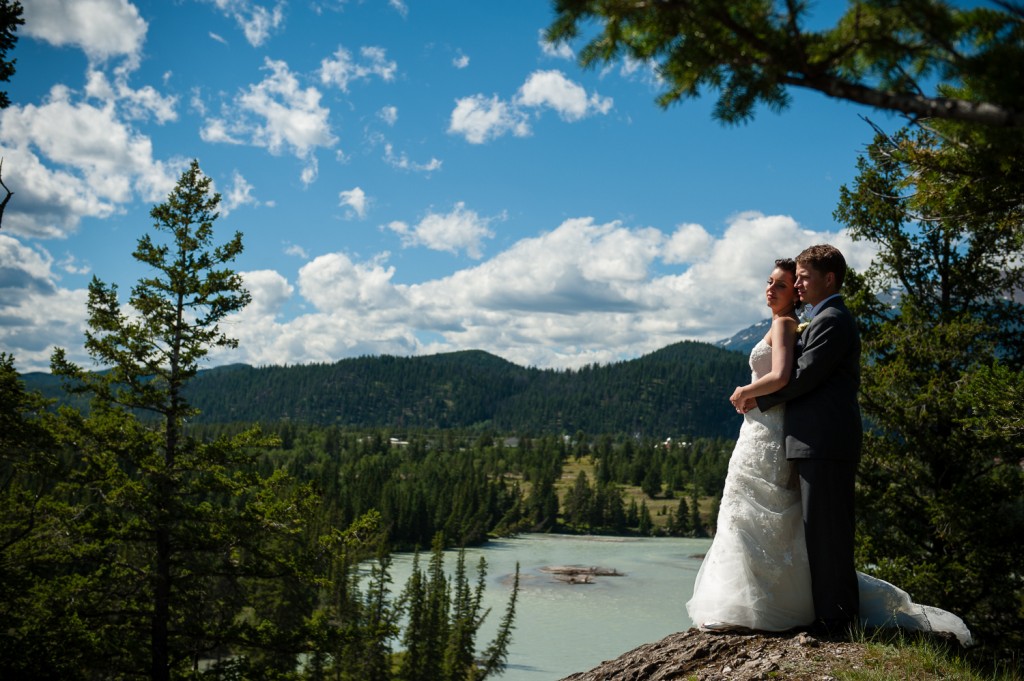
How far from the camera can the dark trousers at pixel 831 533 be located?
528 centimetres

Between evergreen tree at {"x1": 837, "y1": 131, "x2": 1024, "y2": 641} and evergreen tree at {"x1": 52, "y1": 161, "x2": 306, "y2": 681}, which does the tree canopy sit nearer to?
evergreen tree at {"x1": 837, "y1": 131, "x2": 1024, "y2": 641}

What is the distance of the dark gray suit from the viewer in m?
5.29

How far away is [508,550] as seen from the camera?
88.2 m

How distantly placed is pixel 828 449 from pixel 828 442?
0.16ft

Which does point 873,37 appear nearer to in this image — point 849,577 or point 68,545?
point 849,577

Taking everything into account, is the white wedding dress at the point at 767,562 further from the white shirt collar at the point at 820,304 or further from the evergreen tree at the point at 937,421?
the evergreen tree at the point at 937,421

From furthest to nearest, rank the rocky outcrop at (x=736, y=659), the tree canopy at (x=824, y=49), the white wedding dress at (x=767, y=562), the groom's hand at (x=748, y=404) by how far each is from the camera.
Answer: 1. the groom's hand at (x=748, y=404)
2. the white wedding dress at (x=767, y=562)
3. the rocky outcrop at (x=736, y=659)
4. the tree canopy at (x=824, y=49)

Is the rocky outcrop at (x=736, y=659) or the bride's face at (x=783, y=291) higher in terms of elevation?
the bride's face at (x=783, y=291)

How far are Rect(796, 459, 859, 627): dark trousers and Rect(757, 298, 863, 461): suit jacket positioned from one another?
11 centimetres

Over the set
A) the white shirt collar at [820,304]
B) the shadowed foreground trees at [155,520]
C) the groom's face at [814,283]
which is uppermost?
the groom's face at [814,283]

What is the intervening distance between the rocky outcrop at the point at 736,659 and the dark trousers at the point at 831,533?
29cm

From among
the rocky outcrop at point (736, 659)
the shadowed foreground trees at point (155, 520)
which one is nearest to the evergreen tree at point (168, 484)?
the shadowed foreground trees at point (155, 520)

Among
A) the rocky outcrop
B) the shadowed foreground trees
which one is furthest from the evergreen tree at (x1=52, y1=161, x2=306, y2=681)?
the rocky outcrop

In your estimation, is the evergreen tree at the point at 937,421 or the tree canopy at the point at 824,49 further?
the evergreen tree at the point at 937,421
